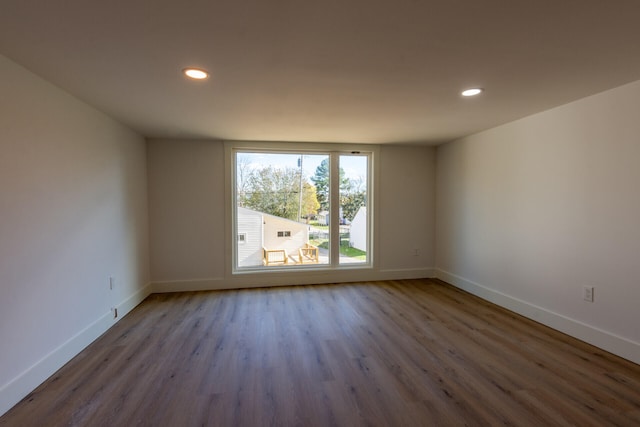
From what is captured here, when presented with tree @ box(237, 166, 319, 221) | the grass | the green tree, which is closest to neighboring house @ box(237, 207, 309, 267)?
tree @ box(237, 166, 319, 221)

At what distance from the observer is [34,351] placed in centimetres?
199

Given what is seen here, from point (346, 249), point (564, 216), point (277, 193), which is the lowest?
point (346, 249)

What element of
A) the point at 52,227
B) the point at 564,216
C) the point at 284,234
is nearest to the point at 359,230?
the point at 284,234

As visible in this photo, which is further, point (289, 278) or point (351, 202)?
point (351, 202)

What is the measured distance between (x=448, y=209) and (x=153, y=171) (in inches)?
164

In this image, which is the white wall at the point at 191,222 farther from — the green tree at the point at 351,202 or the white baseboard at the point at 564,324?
the white baseboard at the point at 564,324

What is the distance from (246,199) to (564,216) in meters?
3.67

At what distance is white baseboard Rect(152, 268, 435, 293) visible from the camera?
163 inches

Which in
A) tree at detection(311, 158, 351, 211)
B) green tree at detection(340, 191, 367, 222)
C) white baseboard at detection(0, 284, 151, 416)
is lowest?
white baseboard at detection(0, 284, 151, 416)

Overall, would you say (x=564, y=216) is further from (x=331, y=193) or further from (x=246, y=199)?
(x=246, y=199)

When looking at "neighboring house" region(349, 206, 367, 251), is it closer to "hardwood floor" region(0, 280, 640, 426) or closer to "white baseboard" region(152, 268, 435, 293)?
"white baseboard" region(152, 268, 435, 293)

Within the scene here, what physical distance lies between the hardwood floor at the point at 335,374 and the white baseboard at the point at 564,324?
0.27 ft

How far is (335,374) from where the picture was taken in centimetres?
213

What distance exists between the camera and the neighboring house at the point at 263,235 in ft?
14.4
